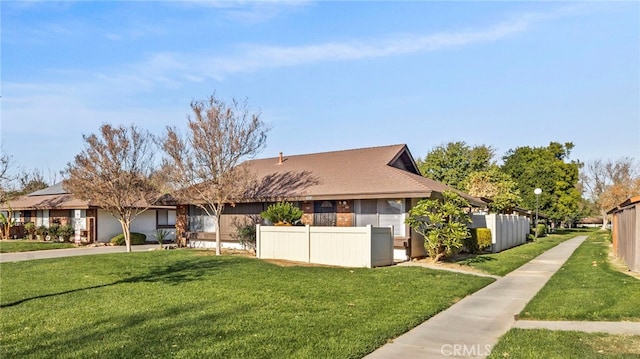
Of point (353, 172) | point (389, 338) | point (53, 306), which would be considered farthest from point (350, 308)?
point (353, 172)

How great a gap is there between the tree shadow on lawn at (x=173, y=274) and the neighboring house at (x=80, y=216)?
14884 mm

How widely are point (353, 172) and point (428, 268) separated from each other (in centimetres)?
699

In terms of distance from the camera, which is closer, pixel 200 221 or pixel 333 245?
pixel 333 245

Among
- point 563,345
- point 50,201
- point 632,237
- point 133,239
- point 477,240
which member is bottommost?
point 133,239

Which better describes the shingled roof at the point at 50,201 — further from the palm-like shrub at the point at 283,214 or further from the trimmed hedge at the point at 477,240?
the trimmed hedge at the point at 477,240

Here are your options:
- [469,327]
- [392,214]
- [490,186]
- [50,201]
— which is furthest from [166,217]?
[469,327]

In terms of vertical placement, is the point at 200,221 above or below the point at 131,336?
above

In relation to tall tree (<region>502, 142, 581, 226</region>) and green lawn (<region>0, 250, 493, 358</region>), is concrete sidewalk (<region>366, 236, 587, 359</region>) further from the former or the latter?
tall tree (<region>502, 142, 581, 226</region>)

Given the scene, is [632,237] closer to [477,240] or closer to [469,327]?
[477,240]

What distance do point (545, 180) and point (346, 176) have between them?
1465 inches

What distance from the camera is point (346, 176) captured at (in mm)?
20922

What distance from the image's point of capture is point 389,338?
6.95 meters

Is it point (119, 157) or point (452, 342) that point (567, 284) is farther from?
point (119, 157)

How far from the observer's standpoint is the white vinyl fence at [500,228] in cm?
2306
